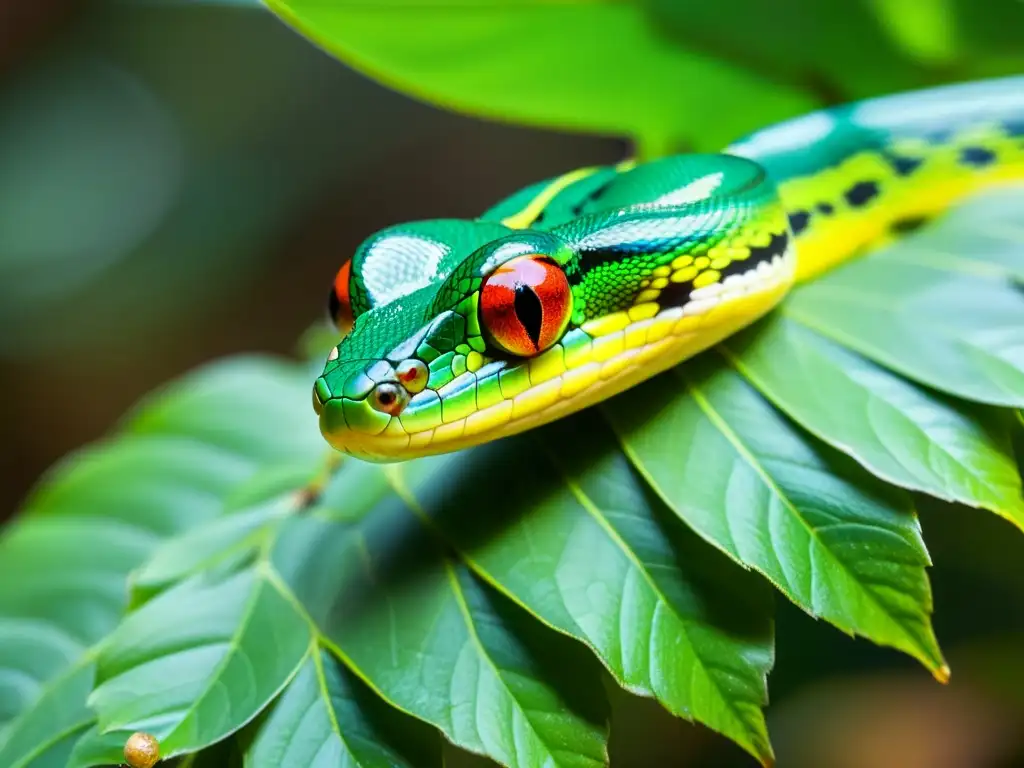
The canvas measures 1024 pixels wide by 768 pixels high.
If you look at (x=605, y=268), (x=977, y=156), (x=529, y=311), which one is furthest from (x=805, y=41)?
(x=529, y=311)

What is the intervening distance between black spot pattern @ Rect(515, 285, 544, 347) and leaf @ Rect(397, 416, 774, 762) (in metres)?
0.16

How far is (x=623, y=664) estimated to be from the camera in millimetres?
806

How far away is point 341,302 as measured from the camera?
3.26 feet

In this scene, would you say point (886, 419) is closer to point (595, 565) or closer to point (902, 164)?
point (595, 565)

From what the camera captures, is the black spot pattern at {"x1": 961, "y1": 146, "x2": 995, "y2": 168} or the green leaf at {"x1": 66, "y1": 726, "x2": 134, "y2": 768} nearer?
the green leaf at {"x1": 66, "y1": 726, "x2": 134, "y2": 768}

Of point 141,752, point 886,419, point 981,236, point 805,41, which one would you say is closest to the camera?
point 141,752

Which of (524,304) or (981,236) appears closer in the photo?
A: (524,304)

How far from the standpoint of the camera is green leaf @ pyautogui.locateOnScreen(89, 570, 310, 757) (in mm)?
819

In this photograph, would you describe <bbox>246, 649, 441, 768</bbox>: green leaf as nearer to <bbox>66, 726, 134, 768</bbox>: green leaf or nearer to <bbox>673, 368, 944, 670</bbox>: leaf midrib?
<bbox>66, 726, 134, 768</bbox>: green leaf

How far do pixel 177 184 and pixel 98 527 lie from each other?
3063 millimetres

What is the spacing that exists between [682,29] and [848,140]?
0.34 meters

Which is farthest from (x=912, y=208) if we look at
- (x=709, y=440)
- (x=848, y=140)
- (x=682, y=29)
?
(x=709, y=440)

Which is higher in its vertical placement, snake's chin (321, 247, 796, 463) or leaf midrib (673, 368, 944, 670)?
snake's chin (321, 247, 796, 463)

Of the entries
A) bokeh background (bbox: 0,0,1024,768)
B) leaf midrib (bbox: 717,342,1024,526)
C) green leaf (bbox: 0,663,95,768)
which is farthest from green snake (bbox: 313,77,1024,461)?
bokeh background (bbox: 0,0,1024,768)
